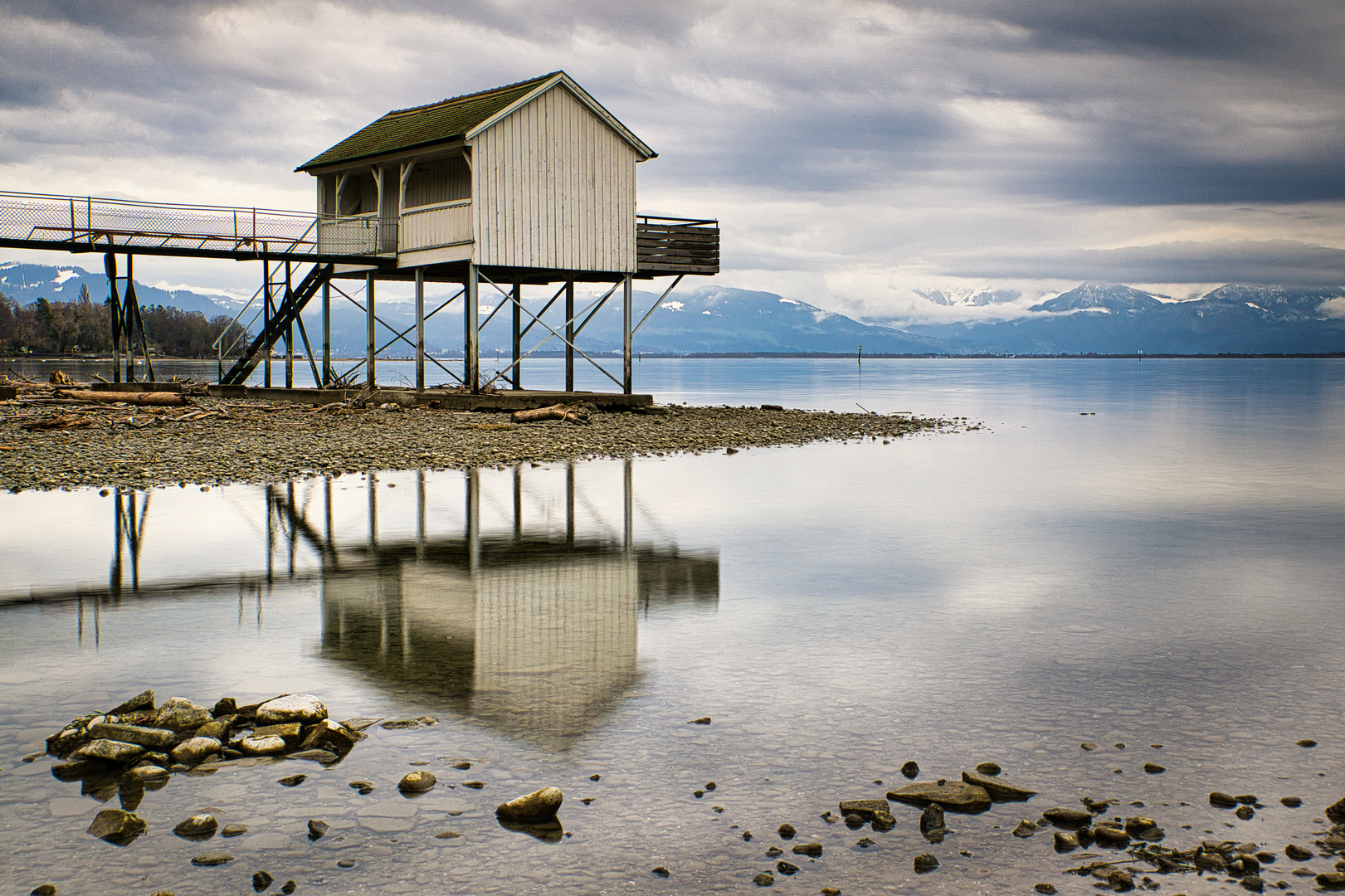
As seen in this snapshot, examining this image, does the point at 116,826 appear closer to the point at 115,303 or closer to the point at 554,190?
the point at 554,190

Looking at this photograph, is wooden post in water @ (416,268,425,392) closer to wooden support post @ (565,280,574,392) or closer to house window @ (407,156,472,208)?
house window @ (407,156,472,208)

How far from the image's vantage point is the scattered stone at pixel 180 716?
6.16 meters

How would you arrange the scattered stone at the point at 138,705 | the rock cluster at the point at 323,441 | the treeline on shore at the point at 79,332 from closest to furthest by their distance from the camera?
1. the scattered stone at the point at 138,705
2. the rock cluster at the point at 323,441
3. the treeline on shore at the point at 79,332

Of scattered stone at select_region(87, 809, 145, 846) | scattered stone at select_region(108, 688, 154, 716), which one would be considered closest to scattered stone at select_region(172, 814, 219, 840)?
scattered stone at select_region(87, 809, 145, 846)

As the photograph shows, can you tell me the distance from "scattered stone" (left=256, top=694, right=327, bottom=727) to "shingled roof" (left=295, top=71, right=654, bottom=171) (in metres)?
25.0

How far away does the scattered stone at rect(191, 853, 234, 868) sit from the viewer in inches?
185

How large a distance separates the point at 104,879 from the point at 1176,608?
8.30 metres

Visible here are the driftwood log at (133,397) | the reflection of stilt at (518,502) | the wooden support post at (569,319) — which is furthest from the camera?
the wooden support post at (569,319)

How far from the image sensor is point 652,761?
5848mm

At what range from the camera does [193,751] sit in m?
5.85

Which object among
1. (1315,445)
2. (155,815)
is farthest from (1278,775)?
(1315,445)

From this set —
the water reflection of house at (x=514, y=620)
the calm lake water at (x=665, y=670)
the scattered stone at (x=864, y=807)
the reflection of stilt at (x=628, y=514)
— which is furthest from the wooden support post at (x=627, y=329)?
the scattered stone at (x=864, y=807)

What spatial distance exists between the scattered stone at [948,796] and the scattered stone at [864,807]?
0.11 meters

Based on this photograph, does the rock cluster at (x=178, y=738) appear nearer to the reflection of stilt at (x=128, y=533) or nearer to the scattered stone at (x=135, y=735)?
the scattered stone at (x=135, y=735)
